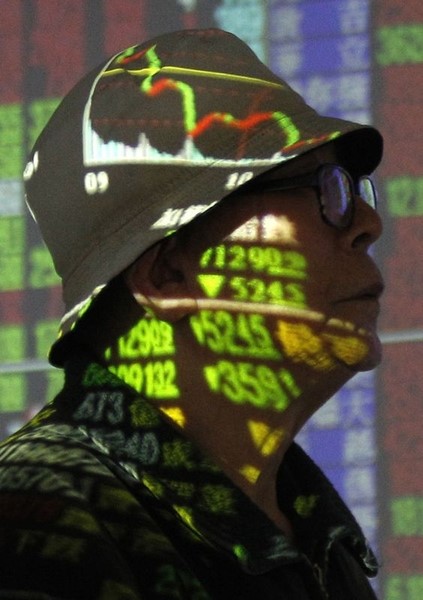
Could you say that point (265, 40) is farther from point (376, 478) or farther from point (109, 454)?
point (109, 454)

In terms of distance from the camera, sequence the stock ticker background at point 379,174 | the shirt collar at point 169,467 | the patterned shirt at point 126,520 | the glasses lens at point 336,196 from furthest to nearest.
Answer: the stock ticker background at point 379,174 → the glasses lens at point 336,196 → the shirt collar at point 169,467 → the patterned shirt at point 126,520

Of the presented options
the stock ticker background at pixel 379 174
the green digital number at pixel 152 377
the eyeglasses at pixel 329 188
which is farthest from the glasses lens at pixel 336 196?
the stock ticker background at pixel 379 174

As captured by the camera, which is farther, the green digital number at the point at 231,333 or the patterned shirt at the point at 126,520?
the green digital number at the point at 231,333

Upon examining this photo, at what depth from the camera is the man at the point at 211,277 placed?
171 cm

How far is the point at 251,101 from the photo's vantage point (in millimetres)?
1805

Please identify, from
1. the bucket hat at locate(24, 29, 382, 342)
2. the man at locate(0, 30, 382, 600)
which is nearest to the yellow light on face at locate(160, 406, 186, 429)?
the man at locate(0, 30, 382, 600)

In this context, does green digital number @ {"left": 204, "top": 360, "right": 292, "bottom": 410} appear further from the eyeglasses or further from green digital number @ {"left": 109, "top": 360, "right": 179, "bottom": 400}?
the eyeglasses

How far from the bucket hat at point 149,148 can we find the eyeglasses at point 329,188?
0.14 ft

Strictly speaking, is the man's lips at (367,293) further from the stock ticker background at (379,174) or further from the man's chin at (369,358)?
the stock ticker background at (379,174)

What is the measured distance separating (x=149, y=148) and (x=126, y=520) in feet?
1.40

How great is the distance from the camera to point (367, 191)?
1.90 metres

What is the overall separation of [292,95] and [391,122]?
1752 mm

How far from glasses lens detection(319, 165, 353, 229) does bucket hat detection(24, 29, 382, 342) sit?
0.05 metres

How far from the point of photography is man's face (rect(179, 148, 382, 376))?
1757 mm
